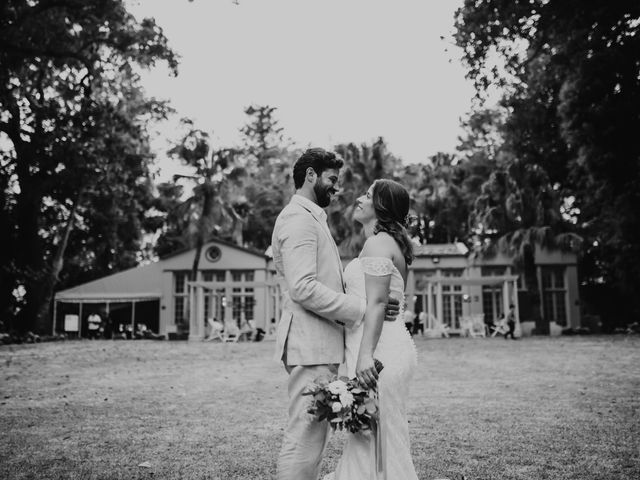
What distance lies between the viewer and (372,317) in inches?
118

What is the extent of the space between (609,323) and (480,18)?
25.6 metres

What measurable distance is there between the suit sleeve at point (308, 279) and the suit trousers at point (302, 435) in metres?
0.32

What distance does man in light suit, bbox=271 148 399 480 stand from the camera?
9.54ft

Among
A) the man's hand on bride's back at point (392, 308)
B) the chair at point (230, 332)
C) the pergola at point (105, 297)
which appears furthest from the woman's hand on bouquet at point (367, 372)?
the pergola at point (105, 297)

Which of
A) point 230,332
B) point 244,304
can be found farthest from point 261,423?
point 244,304

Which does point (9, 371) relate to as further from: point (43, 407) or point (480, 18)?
point (480, 18)

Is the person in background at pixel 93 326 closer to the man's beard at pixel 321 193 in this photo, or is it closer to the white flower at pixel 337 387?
the man's beard at pixel 321 193

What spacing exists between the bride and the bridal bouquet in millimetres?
105

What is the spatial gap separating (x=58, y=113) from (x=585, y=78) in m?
20.3

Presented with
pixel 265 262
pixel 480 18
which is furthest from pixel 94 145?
pixel 480 18

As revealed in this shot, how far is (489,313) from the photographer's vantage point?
109 feet

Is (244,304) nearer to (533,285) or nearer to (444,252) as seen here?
(444,252)

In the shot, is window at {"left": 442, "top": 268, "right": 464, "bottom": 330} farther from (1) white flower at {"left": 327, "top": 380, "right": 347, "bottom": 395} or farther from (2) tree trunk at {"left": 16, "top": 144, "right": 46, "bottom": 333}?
(1) white flower at {"left": 327, "top": 380, "right": 347, "bottom": 395}

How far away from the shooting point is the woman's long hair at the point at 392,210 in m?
3.24
